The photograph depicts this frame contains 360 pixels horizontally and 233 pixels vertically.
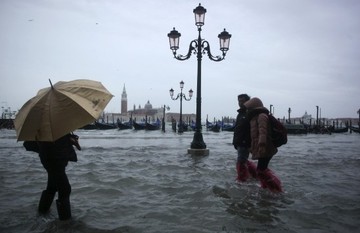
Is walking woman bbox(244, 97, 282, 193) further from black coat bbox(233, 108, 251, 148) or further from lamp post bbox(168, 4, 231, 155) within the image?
lamp post bbox(168, 4, 231, 155)

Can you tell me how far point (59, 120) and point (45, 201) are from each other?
112 cm

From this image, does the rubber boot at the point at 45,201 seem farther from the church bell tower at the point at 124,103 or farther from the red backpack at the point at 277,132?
the church bell tower at the point at 124,103

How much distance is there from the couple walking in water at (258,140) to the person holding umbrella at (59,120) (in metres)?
2.15

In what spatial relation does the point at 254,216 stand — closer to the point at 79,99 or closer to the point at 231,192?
the point at 231,192

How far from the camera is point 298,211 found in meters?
3.83

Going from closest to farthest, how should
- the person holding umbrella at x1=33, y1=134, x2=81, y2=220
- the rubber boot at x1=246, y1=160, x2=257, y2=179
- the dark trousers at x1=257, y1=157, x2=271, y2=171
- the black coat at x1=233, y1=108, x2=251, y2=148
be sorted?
the person holding umbrella at x1=33, y1=134, x2=81, y2=220 → the dark trousers at x1=257, y1=157, x2=271, y2=171 → the black coat at x1=233, y1=108, x2=251, y2=148 → the rubber boot at x1=246, y1=160, x2=257, y2=179

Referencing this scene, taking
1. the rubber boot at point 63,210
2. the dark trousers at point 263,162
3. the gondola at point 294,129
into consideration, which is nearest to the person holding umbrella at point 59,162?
the rubber boot at point 63,210

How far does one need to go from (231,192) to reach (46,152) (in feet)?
9.04

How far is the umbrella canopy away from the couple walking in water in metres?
2.27

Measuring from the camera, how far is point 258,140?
451 cm

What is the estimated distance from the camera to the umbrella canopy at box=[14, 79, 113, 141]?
9.89 ft

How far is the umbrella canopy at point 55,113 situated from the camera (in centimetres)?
302

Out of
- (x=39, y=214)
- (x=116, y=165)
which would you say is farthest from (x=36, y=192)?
(x=116, y=165)

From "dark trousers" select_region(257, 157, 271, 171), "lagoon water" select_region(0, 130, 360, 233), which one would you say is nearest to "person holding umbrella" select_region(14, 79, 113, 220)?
"lagoon water" select_region(0, 130, 360, 233)
